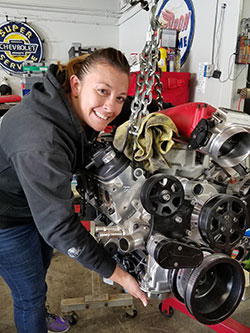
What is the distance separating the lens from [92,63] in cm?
88

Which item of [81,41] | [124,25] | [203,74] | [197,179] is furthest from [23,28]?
[197,179]

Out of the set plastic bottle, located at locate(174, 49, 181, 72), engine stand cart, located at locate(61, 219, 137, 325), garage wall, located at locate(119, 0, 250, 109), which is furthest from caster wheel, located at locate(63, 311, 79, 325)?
plastic bottle, located at locate(174, 49, 181, 72)

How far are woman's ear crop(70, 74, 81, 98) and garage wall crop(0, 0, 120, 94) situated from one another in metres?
3.79

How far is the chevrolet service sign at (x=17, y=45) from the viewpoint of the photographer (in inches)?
159

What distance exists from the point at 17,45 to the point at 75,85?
3.83 metres

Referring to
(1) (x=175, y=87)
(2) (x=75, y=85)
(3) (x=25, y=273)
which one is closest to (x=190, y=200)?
(2) (x=75, y=85)

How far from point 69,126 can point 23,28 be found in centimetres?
400

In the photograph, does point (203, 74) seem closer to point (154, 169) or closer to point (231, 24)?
point (231, 24)

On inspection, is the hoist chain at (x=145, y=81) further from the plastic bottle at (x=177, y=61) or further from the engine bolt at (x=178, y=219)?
the plastic bottle at (x=177, y=61)

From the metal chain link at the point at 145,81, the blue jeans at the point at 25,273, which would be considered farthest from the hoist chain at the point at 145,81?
the blue jeans at the point at 25,273

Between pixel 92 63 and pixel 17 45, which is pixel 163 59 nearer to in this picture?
pixel 92 63

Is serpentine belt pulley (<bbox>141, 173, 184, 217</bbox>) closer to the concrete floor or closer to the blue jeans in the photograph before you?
the blue jeans

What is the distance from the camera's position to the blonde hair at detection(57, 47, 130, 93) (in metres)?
0.86

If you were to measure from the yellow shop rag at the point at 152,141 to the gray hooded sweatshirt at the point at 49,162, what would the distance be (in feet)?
0.58
